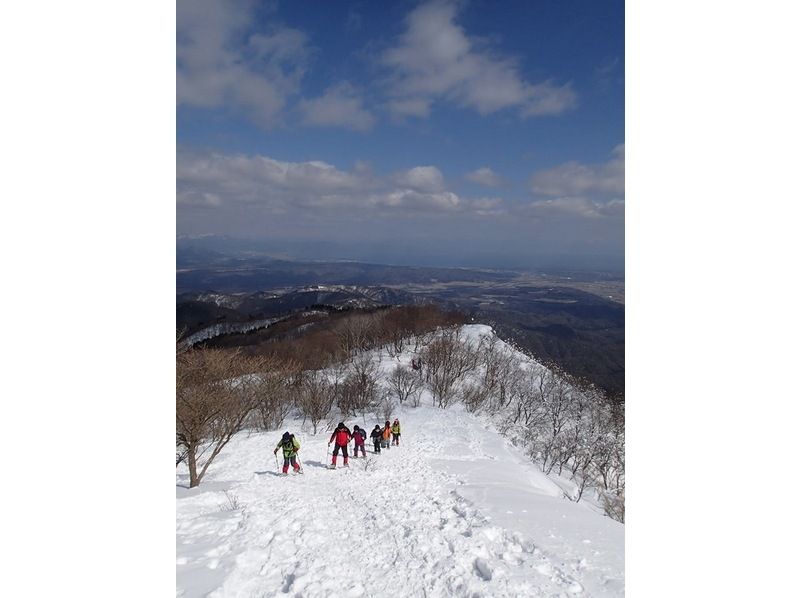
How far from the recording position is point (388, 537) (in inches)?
223

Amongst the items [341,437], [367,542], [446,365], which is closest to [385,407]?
[446,365]

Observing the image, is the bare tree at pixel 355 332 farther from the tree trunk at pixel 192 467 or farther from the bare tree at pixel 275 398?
the tree trunk at pixel 192 467

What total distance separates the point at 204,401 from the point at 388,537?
5.44 m

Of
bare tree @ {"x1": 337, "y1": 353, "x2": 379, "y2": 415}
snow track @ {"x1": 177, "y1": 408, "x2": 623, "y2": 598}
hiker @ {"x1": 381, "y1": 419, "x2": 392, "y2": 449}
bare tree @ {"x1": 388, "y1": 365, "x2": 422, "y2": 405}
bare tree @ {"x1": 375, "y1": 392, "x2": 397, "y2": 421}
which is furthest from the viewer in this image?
bare tree @ {"x1": 388, "y1": 365, "x2": 422, "y2": 405}

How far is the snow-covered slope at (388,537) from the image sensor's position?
432 cm

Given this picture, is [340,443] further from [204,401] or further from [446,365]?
[446,365]

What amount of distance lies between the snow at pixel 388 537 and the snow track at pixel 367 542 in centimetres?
2

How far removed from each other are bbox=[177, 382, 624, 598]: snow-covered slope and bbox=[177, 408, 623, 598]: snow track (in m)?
0.02

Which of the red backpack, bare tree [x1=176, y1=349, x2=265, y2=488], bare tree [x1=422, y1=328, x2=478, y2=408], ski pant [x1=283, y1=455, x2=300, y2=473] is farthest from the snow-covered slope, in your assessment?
bare tree [x1=422, y1=328, x2=478, y2=408]

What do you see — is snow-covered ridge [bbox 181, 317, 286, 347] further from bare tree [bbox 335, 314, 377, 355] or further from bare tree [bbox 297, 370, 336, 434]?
bare tree [bbox 297, 370, 336, 434]

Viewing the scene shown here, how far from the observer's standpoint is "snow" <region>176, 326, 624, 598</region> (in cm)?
432

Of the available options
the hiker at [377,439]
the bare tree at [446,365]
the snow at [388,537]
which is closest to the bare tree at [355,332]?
the bare tree at [446,365]
